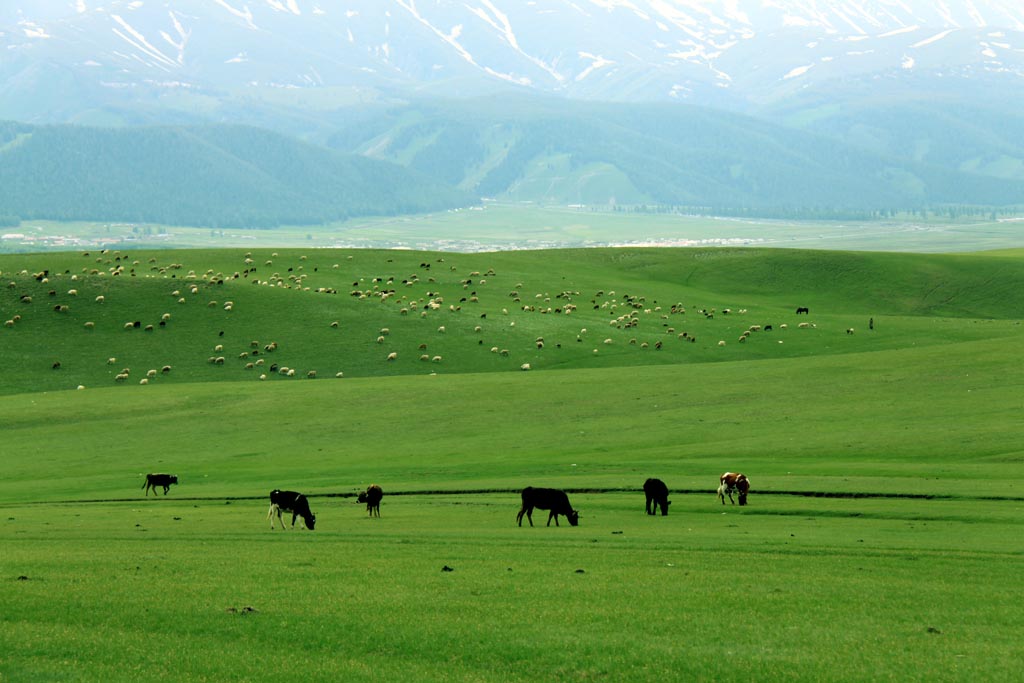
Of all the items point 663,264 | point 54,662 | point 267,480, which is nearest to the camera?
point 54,662

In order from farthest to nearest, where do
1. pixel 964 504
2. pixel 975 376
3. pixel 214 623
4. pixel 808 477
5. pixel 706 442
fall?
pixel 975 376, pixel 706 442, pixel 808 477, pixel 964 504, pixel 214 623

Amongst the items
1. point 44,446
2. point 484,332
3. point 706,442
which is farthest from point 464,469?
point 484,332

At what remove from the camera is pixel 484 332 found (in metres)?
95.4

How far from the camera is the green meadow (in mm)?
18688

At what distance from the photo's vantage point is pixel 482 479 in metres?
43.9

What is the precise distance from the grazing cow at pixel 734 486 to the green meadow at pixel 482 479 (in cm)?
73

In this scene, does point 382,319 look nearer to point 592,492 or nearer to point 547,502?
point 592,492

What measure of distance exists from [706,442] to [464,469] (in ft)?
37.4

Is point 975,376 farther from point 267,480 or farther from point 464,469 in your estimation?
point 267,480

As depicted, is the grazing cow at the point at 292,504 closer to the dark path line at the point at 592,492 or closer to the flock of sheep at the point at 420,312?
the dark path line at the point at 592,492

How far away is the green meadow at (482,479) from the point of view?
1869cm

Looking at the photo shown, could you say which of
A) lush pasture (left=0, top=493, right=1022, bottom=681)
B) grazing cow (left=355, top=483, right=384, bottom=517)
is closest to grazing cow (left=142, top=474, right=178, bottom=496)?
lush pasture (left=0, top=493, right=1022, bottom=681)

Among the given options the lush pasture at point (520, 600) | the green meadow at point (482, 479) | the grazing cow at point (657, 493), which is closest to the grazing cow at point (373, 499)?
the green meadow at point (482, 479)

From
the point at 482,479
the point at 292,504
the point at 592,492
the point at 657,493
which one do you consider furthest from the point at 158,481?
the point at 657,493
